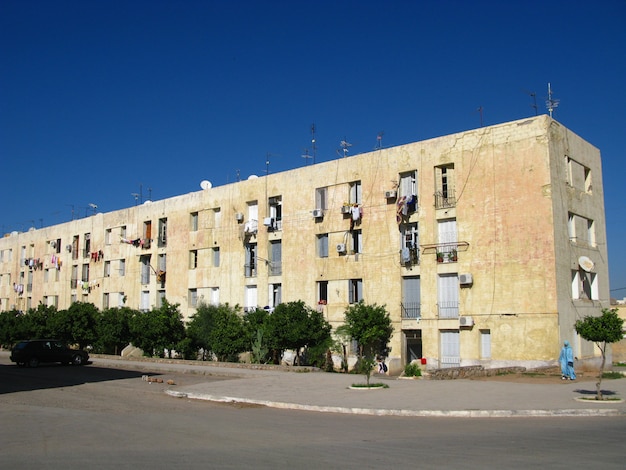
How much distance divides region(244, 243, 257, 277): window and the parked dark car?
11.9 metres

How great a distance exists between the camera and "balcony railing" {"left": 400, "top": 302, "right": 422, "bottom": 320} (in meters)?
32.2

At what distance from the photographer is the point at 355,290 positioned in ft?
116

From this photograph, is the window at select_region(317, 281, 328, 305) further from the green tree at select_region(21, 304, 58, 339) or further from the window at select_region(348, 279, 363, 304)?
the green tree at select_region(21, 304, 58, 339)

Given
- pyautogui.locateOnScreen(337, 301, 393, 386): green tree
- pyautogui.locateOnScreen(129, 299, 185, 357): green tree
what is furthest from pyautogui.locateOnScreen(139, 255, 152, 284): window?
pyautogui.locateOnScreen(337, 301, 393, 386): green tree

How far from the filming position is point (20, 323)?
53594mm

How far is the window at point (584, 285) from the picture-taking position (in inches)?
1198

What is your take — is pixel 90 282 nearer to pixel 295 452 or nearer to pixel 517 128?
pixel 517 128

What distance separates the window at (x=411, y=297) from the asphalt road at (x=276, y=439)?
16236mm

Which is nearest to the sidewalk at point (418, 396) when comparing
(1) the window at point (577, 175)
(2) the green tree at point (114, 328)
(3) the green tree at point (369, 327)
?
(3) the green tree at point (369, 327)

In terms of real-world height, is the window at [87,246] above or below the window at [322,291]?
above

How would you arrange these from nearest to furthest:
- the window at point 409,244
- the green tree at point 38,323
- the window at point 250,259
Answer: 1. the window at point 409,244
2. the window at point 250,259
3. the green tree at point 38,323

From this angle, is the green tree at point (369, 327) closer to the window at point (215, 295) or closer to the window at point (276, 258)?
the window at point (276, 258)

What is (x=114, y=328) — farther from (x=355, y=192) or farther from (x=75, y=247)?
(x=355, y=192)

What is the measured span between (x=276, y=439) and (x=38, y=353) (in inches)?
1100
